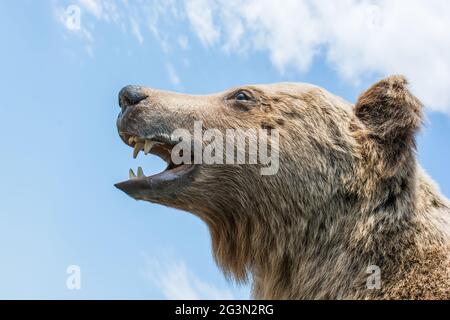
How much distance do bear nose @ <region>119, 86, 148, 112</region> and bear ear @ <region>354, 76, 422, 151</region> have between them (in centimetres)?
226

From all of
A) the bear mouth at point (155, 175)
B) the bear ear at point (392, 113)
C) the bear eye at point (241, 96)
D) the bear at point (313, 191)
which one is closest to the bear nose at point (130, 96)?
the bear at point (313, 191)

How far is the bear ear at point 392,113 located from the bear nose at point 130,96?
2.26 meters

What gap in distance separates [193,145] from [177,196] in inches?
20.8

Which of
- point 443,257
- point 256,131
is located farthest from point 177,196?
point 443,257

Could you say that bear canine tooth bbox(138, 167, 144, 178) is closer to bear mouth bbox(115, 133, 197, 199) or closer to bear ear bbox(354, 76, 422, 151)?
bear mouth bbox(115, 133, 197, 199)

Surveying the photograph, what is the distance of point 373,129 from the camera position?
23.5ft

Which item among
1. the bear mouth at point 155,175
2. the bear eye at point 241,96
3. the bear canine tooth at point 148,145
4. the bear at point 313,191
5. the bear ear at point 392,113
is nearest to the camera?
the bear at point 313,191

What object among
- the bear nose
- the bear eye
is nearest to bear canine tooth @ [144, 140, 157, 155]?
the bear nose

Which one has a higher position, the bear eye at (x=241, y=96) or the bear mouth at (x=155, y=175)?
the bear eye at (x=241, y=96)

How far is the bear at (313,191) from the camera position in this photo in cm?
655

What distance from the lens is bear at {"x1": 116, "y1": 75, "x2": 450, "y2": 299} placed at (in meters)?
6.55

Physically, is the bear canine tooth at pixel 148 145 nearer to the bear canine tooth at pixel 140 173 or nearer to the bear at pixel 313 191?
the bear at pixel 313 191
